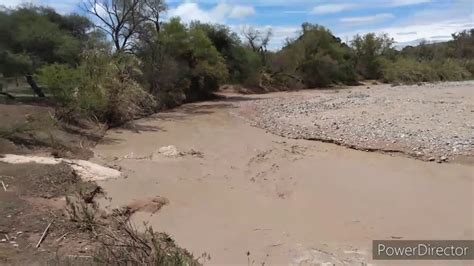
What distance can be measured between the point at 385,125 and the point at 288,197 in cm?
954

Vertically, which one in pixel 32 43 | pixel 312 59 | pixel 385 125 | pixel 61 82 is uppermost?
pixel 32 43

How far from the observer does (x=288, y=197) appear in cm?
1065

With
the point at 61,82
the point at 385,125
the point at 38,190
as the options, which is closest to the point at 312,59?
the point at 385,125

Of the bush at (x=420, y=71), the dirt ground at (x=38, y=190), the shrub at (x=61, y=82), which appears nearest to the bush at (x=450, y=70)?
the bush at (x=420, y=71)

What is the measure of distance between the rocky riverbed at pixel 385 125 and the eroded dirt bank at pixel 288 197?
99 cm

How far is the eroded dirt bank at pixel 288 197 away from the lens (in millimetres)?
7766

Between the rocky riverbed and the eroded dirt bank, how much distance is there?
3.26ft

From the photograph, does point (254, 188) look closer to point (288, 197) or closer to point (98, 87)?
point (288, 197)

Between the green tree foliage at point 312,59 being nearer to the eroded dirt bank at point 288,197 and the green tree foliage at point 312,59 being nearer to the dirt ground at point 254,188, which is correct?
the dirt ground at point 254,188

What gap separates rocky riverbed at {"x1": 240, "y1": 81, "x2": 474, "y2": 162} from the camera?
47.8ft

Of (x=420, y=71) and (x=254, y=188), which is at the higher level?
(x=420, y=71)

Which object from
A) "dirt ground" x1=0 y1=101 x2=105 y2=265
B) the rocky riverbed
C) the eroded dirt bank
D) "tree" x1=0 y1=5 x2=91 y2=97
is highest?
"tree" x1=0 y1=5 x2=91 y2=97

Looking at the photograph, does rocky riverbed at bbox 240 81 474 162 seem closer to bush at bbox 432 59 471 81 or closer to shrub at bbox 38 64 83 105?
shrub at bbox 38 64 83 105

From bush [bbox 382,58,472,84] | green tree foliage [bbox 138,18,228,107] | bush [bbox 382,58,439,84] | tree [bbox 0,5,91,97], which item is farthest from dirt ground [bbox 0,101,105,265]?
bush [bbox 382,58,472,84]
